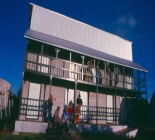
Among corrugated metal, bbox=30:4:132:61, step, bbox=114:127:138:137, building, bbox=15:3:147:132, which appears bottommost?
step, bbox=114:127:138:137

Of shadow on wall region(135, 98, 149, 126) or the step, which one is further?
shadow on wall region(135, 98, 149, 126)

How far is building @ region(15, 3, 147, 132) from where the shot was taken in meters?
12.6

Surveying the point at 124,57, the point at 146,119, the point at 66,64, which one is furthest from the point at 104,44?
the point at 146,119

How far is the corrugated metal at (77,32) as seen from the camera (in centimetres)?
1568

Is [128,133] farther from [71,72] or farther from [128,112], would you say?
[71,72]

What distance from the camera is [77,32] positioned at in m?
18.1

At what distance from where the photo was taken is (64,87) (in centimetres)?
1458

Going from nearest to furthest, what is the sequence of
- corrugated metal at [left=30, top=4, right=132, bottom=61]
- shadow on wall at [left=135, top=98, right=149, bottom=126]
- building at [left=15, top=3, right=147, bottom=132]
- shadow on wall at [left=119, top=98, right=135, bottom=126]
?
building at [left=15, top=3, right=147, bottom=132] < corrugated metal at [left=30, top=4, right=132, bottom=61] < shadow on wall at [left=135, top=98, right=149, bottom=126] < shadow on wall at [left=119, top=98, right=135, bottom=126]

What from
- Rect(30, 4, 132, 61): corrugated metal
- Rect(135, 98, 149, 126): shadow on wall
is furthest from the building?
Rect(135, 98, 149, 126): shadow on wall

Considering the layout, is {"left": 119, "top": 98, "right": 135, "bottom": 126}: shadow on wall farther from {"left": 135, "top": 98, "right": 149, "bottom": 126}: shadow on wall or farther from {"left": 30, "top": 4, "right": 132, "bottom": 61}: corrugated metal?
{"left": 30, "top": 4, "right": 132, "bottom": 61}: corrugated metal

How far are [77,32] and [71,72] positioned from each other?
550cm

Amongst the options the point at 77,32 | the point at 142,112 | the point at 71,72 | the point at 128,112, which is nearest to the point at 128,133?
the point at 142,112

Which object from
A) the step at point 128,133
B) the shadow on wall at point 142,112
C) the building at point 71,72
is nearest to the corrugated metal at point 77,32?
the building at point 71,72

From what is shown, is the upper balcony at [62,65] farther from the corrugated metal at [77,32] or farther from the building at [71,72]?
the corrugated metal at [77,32]
